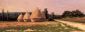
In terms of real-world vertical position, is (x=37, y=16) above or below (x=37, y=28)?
above

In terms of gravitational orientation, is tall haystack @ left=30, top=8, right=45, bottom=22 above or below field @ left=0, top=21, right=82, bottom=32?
above

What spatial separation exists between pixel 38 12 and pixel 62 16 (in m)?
1.42

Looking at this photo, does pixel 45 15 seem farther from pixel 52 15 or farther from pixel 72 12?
pixel 72 12

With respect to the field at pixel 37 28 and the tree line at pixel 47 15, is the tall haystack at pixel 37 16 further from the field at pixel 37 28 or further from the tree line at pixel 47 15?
the field at pixel 37 28

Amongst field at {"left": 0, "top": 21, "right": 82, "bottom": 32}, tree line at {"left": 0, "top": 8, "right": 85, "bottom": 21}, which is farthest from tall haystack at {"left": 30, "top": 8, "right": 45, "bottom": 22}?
field at {"left": 0, "top": 21, "right": 82, "bottom": 32}

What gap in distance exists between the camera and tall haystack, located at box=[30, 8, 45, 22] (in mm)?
13946

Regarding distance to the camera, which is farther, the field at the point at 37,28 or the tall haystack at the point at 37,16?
the tall haystack at the point at 37,16

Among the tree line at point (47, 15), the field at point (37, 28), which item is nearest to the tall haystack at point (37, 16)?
the tree line at point (47, 15)

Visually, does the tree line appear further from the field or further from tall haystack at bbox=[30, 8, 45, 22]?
the field

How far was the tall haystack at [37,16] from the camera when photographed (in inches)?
549

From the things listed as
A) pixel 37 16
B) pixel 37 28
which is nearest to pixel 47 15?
pixel 37 16

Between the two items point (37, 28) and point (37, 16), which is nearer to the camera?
point (37, 28)

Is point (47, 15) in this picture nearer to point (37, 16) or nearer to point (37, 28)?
point (37, 16)

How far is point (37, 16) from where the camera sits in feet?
47.2
